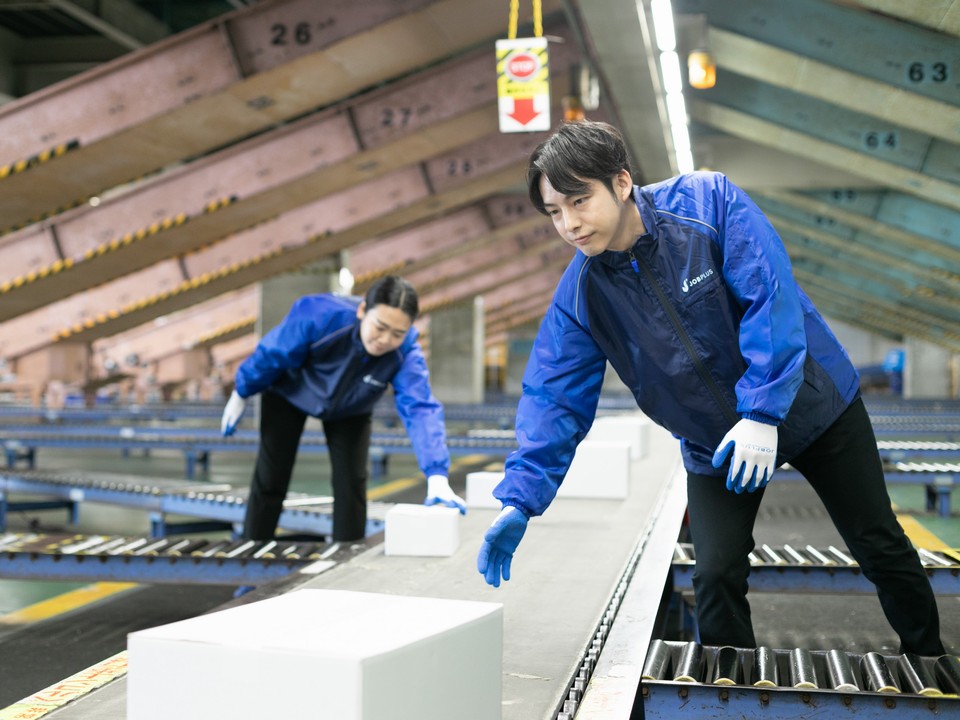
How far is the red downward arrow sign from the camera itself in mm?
7824

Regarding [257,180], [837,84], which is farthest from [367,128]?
[837,84]

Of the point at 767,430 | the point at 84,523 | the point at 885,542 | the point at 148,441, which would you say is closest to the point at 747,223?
the point at 767,430

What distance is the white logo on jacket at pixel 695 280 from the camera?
2.40 m

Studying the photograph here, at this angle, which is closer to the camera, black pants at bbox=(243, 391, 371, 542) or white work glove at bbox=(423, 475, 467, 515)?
white work glove at bbox=(423, 475, 467, 515)

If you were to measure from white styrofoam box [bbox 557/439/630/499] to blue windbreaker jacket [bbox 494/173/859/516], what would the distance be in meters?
2.40

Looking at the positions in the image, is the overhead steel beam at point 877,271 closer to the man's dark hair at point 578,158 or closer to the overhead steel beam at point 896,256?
the overhead steel beam at point 896,256

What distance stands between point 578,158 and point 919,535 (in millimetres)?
6203

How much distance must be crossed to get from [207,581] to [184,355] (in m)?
23.4

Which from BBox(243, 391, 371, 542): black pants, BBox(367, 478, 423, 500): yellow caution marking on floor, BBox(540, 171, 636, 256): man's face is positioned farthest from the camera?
BBox(367, 478, 423, 500): yellow caution marking on floor

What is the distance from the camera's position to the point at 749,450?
2295 mm

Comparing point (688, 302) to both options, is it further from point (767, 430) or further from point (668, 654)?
point (668, 654)

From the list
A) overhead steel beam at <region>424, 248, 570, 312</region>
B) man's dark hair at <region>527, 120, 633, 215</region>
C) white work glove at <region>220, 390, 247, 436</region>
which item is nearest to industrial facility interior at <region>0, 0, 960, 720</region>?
white work glove at <region>220, 390, 247, 436</region>

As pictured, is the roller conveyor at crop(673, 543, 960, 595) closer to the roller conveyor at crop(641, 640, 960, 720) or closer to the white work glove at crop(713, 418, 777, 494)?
the roller conveyor at crop(641, 640, 960, 720)

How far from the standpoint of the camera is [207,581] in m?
3.98
